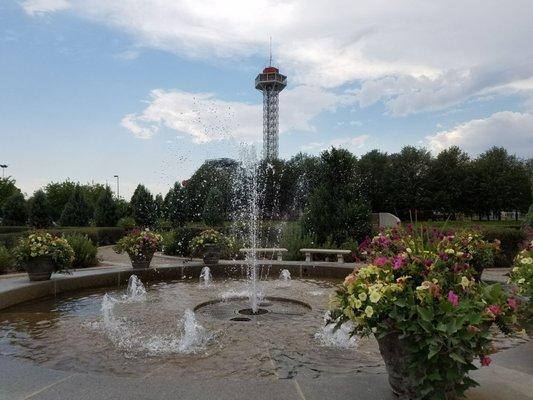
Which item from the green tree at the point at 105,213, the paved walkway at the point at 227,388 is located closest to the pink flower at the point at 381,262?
the paved walkway at the point at 227,388

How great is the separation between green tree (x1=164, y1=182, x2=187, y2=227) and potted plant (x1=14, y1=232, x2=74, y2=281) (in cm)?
2252

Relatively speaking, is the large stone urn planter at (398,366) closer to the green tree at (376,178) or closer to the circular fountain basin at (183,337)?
the circular fountain basin at (183,337)

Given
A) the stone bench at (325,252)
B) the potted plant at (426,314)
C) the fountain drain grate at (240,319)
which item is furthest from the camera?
the stone bench at (325,252)

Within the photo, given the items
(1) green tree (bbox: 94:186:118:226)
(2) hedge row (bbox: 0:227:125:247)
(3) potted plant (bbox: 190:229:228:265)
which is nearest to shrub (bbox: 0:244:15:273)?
(3) potted plant (bbox: 190:229:228:265)

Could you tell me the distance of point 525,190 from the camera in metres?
43.9

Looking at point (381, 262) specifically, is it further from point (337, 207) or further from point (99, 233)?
point (99, 233)

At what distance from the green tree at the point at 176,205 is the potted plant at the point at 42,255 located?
22.5 m

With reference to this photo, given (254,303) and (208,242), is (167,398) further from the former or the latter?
(208,242)

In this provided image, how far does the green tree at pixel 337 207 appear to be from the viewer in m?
14.7

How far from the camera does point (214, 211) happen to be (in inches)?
992

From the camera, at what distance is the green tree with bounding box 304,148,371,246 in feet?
48.2

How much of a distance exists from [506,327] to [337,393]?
1155 mm

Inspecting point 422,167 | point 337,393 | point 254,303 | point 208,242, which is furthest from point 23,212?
point 422,167

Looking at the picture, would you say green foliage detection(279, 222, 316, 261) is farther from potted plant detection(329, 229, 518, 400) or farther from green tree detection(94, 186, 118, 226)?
green tree detection(94, 186, 118, 226)
